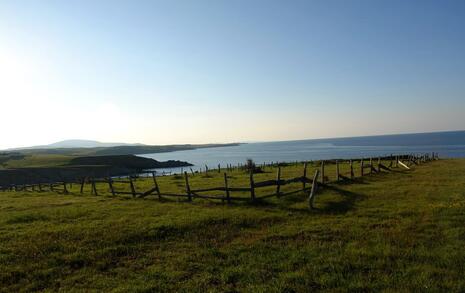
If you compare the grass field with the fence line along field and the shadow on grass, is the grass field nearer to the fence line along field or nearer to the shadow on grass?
the shadow on grass

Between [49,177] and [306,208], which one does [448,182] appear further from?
[49,177]

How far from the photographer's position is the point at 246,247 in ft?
41.4

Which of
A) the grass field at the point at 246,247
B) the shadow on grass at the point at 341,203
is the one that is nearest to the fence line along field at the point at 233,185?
the shadow on grass at the point at 341,203

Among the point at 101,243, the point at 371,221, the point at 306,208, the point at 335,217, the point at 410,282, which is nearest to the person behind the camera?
the point at 410,282

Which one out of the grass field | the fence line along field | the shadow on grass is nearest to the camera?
the grass field

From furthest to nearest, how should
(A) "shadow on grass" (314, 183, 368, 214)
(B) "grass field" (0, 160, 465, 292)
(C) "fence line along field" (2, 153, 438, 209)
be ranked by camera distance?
(C) "fence line along field" (2, 153, 438, 209), (A) "shadow on grass" (314, 183, 368, 214), (B) "grass field" (0, 160, 465, 292)

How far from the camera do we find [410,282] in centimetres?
877

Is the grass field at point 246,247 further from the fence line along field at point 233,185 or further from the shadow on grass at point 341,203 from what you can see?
the fence line along field at point 233,185

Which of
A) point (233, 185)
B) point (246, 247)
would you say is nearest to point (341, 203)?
point (246, 247)

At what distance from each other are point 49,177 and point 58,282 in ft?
297

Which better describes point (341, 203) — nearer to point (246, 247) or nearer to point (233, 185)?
point (246, 247)

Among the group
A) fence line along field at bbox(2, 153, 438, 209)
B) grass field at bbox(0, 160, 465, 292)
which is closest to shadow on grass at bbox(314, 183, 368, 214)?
grass field at bbox(0, 160, 465, 292)

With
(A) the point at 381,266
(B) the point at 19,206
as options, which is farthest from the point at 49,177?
(A) the point at 381,266

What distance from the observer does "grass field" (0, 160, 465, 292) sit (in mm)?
9406
